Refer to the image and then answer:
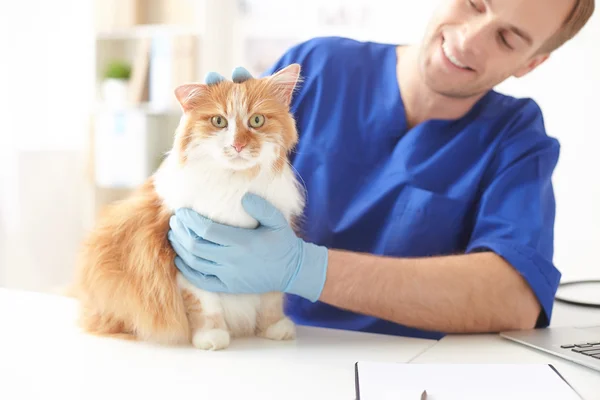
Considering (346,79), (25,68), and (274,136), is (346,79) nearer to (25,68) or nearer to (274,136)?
(274,136)

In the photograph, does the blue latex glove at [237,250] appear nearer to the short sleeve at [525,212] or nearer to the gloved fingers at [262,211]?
the gloved fingers at [262,211]

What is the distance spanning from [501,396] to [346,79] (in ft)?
3.08

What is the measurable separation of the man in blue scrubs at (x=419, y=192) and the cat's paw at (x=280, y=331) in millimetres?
63

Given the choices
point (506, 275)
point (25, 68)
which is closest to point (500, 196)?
point (506, 275)

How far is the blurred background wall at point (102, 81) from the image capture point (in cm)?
299

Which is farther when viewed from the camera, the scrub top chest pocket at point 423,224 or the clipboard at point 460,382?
the scrub top chest pocket at point 423,224

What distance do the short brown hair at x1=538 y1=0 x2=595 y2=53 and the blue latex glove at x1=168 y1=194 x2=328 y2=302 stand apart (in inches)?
33.7

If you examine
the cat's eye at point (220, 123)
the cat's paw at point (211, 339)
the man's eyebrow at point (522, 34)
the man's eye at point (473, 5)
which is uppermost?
the man's eye at point (473, 5)

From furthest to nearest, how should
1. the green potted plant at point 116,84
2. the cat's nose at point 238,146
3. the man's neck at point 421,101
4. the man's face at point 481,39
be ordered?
the green potted plant at point 116,84, the man's neck at point 421,101, the man's face at point 481,39, the cat's nose at point 238,146

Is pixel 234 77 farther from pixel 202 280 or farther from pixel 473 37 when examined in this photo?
pixel 473 37

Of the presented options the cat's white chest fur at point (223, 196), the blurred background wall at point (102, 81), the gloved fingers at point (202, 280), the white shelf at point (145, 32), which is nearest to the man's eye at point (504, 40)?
the cat's white chest fur at point (223, 196)

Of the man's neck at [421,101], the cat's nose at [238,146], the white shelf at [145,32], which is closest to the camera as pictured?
the cat's nose at [238,146]

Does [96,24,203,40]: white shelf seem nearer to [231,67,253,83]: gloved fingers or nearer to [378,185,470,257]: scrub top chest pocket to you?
[378,185,470,257]: scrub top chest pocket

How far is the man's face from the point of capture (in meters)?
1.31
